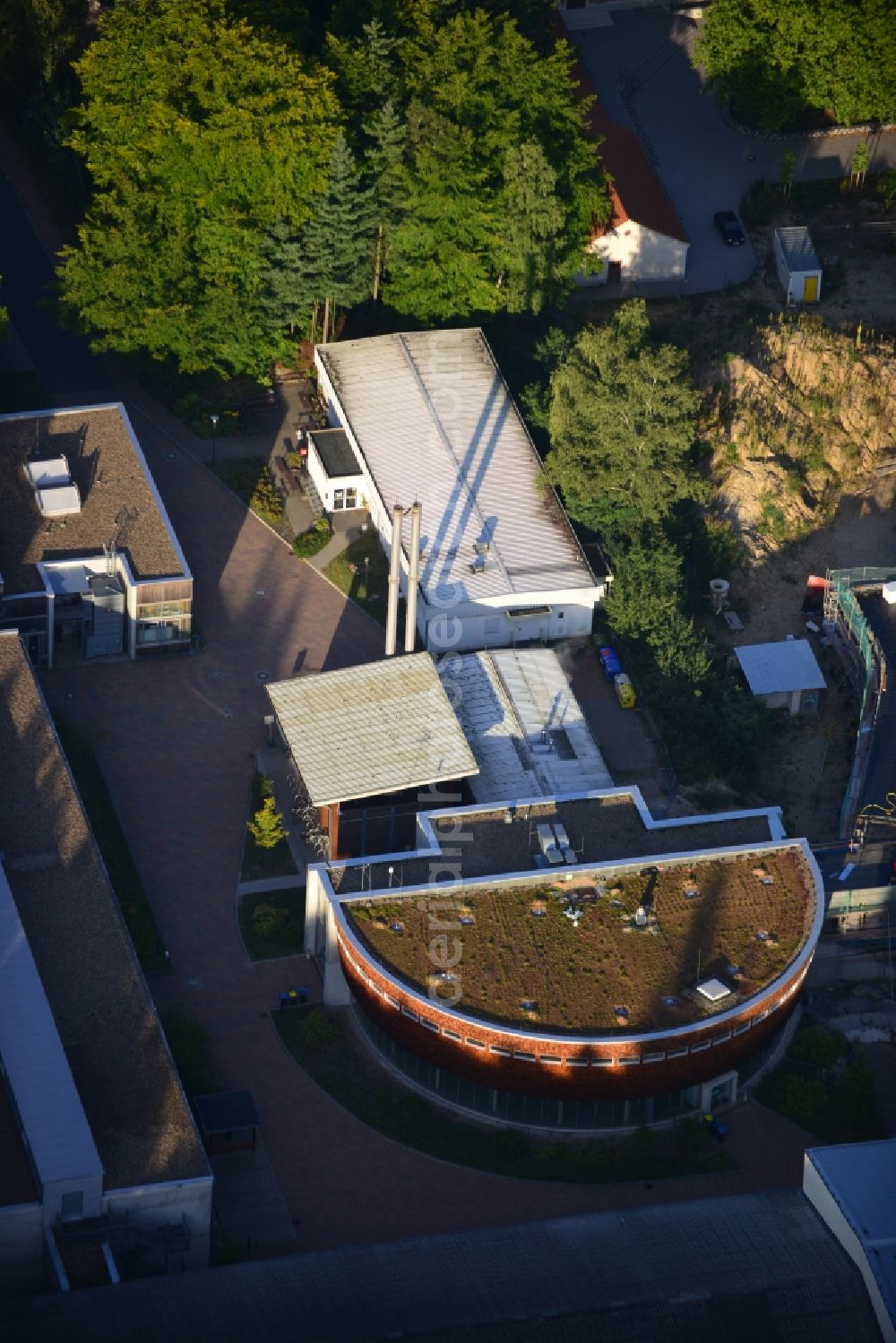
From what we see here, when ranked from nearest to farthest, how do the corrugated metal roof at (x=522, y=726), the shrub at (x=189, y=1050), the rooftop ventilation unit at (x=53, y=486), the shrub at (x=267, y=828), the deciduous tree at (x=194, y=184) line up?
the shrub at (x=189, y=1050), the shrub at (x=267, y=828), the corrugated metal roof at (x=522, y=726), the rooftop ventilation unit at (x=53, y=486), the deciduous tree at (x=194, y=184)

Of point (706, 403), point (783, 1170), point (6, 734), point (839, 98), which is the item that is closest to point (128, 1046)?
point (6, 734)

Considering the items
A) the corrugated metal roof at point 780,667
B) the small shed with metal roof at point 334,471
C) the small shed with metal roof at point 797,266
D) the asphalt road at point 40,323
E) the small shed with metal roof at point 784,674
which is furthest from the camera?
the small shed with metal roof at point 797,266

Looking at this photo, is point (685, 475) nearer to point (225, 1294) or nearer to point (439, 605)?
point (439, 605)

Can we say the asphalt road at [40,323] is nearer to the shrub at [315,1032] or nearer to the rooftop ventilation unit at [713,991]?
the shrub at [315,1032]

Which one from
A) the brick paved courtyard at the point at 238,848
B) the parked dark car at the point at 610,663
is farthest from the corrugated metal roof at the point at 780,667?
the brick paved courtyard at the point at 238,848

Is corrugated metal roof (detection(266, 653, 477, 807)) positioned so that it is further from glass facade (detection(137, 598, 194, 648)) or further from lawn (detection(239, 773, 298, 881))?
glass facade (detection(137, 598, 194, 648))

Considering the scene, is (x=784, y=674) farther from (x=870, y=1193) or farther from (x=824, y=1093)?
(x=870, y=1193)

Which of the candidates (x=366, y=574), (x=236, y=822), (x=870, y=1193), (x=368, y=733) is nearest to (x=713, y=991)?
(x=870, y=1193)
